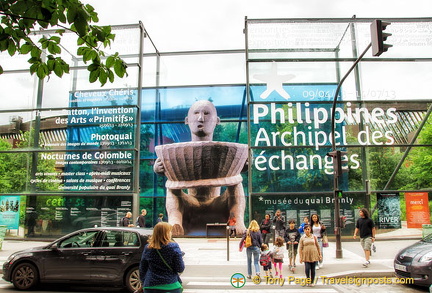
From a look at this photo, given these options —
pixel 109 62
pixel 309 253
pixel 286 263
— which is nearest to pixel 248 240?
pixel 309 253

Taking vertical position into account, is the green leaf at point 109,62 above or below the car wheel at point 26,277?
above

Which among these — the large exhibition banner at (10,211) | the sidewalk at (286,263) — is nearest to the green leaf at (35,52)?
the sidewalk at (286,263)

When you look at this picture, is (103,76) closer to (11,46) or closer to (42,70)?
(42,70)

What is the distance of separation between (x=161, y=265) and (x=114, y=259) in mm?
4556

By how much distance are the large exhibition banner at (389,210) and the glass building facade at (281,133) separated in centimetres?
5

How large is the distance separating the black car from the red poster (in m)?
13.7

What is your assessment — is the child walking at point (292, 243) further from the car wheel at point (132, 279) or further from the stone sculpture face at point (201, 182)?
the stone sculpture face at point (201, 182)

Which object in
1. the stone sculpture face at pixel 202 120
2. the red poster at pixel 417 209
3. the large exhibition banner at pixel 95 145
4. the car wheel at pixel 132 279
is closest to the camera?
the car wheel at pixel 132 279

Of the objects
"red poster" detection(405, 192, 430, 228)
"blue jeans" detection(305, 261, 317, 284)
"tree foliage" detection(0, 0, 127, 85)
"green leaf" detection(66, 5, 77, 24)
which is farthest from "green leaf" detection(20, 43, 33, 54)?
"red poster" detection(405, 192, 430, 228)

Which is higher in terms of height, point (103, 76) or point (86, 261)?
point (103, 76)

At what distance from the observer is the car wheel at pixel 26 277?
8117 millimetres

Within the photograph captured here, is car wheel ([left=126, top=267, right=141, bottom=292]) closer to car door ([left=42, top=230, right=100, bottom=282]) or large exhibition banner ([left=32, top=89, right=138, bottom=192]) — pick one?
car door ([left=42, top=230, right=100, bottom=282])

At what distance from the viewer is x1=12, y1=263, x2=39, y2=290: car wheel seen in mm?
8117

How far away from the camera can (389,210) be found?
1705 centimetres
